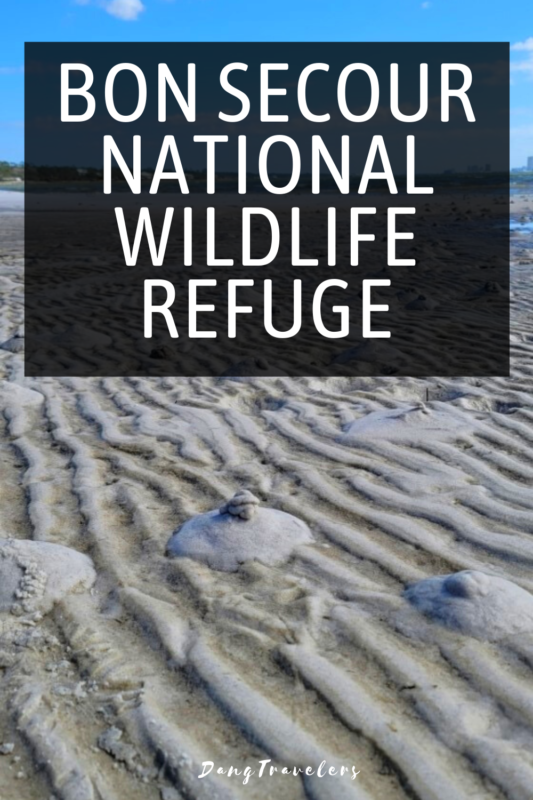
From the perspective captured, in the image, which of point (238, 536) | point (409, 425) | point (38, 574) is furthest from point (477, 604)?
point (409, 425)

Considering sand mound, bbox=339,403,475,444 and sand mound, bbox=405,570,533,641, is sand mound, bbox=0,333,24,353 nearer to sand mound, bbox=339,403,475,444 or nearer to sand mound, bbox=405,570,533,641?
sand mound, bbox=339,403,475,444

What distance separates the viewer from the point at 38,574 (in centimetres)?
279

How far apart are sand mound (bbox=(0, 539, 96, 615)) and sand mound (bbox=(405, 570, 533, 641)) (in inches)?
45.1

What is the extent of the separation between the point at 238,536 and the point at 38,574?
0.73 metres

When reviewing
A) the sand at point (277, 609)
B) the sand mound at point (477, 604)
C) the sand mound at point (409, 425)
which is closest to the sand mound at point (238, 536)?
the sand at point (277, 609)

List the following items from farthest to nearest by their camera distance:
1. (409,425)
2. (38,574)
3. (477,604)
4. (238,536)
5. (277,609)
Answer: (409,425) → (238,536) → (38,574) → (277,609) → (477,604)

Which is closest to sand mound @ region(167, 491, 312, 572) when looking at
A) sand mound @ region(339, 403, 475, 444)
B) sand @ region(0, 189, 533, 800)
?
sand @ region(0, 189, 533, 800)

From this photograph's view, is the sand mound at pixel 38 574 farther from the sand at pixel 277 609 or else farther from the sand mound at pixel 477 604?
the sand mound at pixel 477 604

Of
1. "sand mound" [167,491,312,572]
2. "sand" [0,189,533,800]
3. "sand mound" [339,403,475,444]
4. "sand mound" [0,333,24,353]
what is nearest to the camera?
"sand" [0,189,533,800]

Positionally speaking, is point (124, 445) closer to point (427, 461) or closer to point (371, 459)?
point (371, 459)

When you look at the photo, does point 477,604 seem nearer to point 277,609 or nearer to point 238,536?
point 277,609

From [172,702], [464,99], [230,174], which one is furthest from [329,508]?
[230,174]

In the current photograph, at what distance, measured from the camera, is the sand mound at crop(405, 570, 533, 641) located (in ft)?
8.01

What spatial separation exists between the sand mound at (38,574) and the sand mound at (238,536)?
14.1 inches
